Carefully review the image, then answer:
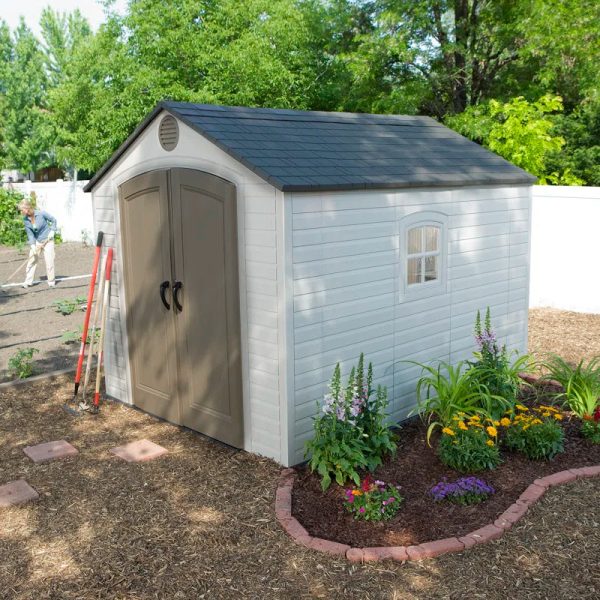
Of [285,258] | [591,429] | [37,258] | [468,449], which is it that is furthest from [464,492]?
[37,258]

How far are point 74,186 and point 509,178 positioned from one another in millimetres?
18107

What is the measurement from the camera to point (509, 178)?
6.86 m

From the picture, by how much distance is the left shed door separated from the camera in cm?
609

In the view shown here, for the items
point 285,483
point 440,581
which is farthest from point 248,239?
point 440,581

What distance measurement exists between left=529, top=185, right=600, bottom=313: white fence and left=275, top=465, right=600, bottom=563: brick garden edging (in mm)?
6227

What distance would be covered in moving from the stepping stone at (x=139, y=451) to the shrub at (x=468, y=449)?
2.29 metres

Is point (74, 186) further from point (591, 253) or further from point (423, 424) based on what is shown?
point (423, 424)

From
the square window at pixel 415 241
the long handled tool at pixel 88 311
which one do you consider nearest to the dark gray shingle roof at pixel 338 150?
the square window at pixel 415 241

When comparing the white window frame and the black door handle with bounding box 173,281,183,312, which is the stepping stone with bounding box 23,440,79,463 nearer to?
the black door handle with bounding box 173,281,183,312

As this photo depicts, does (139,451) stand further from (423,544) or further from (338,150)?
(338,150)

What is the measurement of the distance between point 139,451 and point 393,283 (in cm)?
254

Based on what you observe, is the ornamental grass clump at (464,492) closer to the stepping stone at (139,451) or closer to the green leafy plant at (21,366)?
the stepping stone at (139,451)

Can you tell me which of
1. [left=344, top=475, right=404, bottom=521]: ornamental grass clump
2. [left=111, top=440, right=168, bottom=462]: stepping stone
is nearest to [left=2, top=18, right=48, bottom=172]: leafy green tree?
[left=111, top=440, right=168, bottom=462]: stepping stone

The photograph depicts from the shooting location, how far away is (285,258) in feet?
16.6
